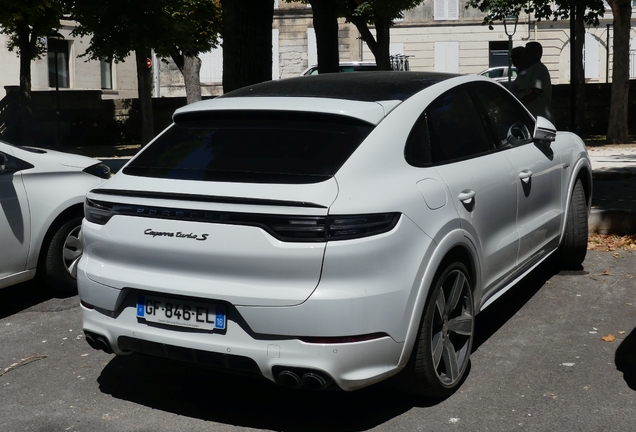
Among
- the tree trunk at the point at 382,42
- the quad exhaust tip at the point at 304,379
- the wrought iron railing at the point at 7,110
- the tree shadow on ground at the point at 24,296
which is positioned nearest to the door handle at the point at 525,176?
the quad exhaust tip at the point at 304,379

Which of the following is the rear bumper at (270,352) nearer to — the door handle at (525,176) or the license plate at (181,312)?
the license plate at (181,312)

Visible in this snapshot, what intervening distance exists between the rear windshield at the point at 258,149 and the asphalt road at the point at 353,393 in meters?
1.23

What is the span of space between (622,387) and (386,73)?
2279 mm

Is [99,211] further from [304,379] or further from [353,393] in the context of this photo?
[353,393]

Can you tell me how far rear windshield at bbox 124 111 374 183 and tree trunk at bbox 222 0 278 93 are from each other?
5.08 m

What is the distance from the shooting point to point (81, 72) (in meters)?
40.1

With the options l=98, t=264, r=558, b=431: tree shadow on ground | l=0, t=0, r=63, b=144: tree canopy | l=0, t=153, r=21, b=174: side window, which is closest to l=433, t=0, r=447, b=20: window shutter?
l=0, t=0, r=63, b=144: tree canopy

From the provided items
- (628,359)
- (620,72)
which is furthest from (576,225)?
(620,72)

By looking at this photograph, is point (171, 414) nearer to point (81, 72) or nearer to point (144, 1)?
point (144, 1)

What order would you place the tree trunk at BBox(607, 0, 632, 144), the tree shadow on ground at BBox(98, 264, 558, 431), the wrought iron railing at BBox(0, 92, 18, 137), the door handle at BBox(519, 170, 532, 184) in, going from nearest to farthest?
1. the tree shadow on ground at BBox(98, 264, 558, 431)
2. the door handle at BBox(519, 170, 532, 184)
3. the tree trunk at BBox(607, 0, 632, 144)
4. the wrought iron railing at BBox(0, 92, 18, 137)

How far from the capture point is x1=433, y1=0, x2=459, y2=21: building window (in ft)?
146

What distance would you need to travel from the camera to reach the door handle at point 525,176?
215 inches

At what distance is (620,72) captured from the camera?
2102cm

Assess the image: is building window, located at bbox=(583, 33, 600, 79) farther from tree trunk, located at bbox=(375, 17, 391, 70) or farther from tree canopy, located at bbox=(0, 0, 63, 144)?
tree canopy, located at bbox=(0, 0, 63, 144)
